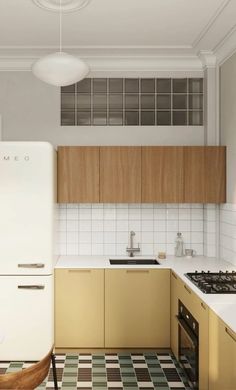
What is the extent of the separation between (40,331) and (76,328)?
1.21ft

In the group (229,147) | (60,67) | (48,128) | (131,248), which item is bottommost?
(131,248)

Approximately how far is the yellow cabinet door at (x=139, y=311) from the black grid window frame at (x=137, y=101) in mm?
1618

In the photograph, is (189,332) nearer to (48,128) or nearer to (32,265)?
(32,265)

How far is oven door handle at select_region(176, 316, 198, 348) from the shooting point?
3.19 m

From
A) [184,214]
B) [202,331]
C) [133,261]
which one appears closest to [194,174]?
[184,214]

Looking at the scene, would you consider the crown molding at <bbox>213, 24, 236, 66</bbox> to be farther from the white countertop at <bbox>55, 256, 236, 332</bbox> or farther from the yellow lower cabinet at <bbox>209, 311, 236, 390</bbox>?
the yellow lower cabinet at <bbox>209, 311, 236, 390</bbox>

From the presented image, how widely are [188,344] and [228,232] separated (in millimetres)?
1356

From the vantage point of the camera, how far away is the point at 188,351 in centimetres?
344

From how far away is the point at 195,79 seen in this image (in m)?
4.91

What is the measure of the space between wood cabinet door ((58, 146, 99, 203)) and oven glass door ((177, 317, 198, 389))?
151 centimetres

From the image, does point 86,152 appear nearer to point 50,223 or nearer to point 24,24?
point 50,223

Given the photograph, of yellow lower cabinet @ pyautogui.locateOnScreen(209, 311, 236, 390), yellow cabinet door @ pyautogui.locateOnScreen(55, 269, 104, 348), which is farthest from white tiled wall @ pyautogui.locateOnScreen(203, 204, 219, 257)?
yellow lower cabinet @ pyautogui.locateOnScreen(209, 311, 236, 390)

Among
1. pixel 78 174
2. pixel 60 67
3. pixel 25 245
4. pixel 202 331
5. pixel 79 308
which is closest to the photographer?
pixel 60 67

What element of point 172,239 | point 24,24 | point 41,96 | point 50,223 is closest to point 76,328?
point 50,223
